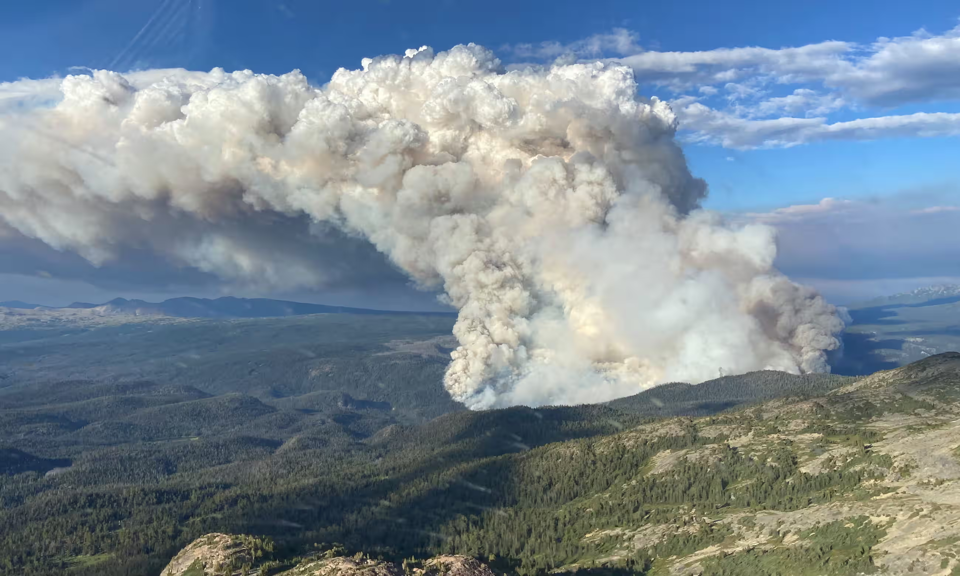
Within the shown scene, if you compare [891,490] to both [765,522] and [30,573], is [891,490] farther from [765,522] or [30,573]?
[30,573]

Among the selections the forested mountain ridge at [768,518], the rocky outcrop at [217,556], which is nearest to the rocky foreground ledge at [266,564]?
the rocky outcrop at [217,556]

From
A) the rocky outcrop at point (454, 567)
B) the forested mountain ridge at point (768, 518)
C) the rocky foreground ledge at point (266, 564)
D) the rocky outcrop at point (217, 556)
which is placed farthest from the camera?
the forested mountain ridge at point (768, 518)

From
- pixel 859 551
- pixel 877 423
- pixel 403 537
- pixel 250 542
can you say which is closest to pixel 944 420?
pixel 877 423

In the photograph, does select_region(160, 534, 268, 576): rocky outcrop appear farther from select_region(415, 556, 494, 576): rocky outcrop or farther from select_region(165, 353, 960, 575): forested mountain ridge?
select_region(415, 556, 494, 576): rocky outcrop

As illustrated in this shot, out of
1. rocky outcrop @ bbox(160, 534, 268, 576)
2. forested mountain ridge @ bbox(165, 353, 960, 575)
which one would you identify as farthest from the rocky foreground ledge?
forested mountain ridge @ bbox(165, 353, 960, 575)

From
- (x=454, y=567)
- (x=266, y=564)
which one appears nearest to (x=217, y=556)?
(x=266, y=564)

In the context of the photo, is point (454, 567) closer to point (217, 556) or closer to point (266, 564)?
point (266, 564)

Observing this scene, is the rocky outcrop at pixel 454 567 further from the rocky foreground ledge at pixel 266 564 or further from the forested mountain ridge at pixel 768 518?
the forested mountain ridge at pixel 768 518

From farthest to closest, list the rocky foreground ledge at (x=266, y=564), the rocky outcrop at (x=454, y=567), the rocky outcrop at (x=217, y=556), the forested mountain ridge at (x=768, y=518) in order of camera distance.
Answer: the forested mountain ridge at (x=768, y=518) < the rocky outcrop at (x=217, y=556) < the rocky outcrop at (x=454, y=567) < the rocky foreground ledge at (x=266, y=564)

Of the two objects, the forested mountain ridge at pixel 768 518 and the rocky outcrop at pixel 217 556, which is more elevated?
the rocky outcrop at pixel 217 556
